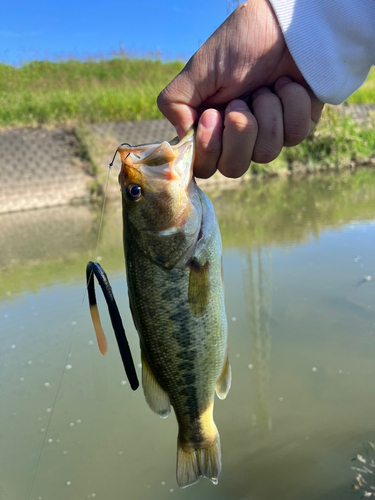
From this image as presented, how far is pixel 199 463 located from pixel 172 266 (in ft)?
2.58

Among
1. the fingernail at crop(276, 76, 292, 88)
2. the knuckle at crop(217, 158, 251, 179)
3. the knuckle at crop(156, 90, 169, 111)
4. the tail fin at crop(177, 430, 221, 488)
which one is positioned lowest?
the tail fin at crop(177, 430, 221, 488)

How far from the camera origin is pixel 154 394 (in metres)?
1.52

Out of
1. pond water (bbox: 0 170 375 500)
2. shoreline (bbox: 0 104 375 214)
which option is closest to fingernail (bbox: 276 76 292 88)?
pond water (bbox: 0 170 375 500)

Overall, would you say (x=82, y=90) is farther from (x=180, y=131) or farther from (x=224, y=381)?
(x=224, y=381)

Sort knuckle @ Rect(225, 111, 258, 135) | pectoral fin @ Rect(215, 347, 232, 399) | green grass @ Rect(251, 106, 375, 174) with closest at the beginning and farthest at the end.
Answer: knuckle @ Rect(225, 111, 258, 135) < pectoral fin @ Rect(215, 347, 232, 399) < green grass @ Rect(251, 106, 375, 174)

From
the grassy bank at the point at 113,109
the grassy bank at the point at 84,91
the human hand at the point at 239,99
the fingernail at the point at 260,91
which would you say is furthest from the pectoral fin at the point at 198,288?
the grassy bank at the point at 84,91

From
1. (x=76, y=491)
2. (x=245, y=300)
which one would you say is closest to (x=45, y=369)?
(x=76, y=491)

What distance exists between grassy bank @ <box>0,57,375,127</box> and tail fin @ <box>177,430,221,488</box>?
12.4 meters

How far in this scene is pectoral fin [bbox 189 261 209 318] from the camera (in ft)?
4.61

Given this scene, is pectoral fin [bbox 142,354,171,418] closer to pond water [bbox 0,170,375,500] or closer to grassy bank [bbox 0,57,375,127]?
pond water [bbox 0,170,375,500]

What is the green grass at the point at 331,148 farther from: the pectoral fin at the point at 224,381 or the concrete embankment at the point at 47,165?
the pectoral fin at the point at 224,381

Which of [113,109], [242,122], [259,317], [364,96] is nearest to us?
[242,122]

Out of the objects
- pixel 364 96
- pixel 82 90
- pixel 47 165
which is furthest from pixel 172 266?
pixel 364 96

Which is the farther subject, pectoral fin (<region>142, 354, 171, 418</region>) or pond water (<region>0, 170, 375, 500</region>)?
pond water (<region>0, 170, 375, 500</region>)
